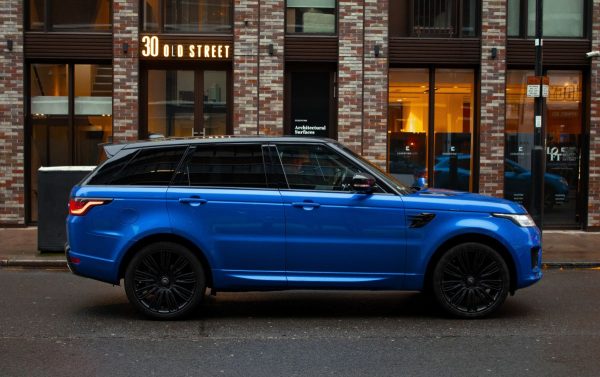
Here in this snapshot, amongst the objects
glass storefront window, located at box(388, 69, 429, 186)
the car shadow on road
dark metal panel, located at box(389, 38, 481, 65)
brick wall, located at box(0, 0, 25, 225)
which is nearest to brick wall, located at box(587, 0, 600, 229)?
dark metal panel, located at box(389, 38, 481, 65)

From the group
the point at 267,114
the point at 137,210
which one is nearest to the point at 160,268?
the point at 137,210

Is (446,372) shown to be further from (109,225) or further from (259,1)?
(259,1)

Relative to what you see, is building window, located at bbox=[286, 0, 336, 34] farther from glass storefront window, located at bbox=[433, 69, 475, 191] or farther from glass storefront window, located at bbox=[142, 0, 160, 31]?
glass storefront window, located at bbox=[142, 0, 160, 31]

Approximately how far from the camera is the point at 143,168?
23.7ft

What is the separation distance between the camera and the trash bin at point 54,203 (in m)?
11.1

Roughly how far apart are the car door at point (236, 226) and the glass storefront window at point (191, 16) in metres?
7.94

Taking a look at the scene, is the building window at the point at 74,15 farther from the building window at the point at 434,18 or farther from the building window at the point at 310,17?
the building window at the point at 434,18

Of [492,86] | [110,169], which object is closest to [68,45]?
[110,169]

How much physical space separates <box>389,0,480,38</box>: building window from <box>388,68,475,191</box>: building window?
0.76m

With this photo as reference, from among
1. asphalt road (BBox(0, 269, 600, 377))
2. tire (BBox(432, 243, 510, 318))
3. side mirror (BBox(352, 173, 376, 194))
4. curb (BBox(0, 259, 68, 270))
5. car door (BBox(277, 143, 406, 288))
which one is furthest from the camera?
curb (BBox(0, 259, 68, 270))

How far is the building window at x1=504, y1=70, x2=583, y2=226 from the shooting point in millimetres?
14383

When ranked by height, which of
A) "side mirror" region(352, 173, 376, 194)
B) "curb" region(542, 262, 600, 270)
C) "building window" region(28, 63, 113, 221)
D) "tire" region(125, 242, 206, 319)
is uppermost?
"building window" region(28, 63, 113, 221)

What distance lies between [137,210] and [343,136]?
301 inches

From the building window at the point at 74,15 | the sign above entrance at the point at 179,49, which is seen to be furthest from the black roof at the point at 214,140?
the building window at the point at 74,15
